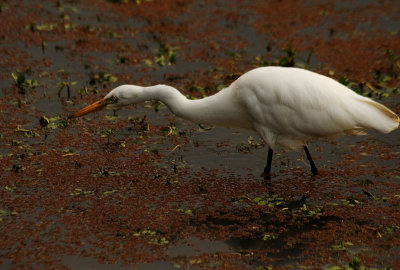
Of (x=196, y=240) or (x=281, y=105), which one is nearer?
(x=196, y=240)

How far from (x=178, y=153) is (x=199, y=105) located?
88 centimetres

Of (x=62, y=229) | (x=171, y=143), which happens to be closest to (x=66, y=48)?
(x=171, y=143)

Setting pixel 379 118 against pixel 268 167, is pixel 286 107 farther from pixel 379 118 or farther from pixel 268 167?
pixel 379 118

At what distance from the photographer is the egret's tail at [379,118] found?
6.45 metres

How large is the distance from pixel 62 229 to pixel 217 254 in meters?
1.42

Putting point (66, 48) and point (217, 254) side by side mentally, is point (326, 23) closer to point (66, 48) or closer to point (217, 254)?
point (66, 48)

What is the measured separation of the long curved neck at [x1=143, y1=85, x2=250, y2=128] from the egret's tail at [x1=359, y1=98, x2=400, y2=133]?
4.17 ft

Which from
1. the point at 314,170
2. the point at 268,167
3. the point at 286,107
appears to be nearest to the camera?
the point at 286,107

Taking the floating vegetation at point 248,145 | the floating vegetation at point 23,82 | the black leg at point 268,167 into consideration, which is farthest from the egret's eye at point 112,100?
the floating vegetation at point 23,82

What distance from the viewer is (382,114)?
6488 mm

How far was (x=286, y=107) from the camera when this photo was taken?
21.8ft

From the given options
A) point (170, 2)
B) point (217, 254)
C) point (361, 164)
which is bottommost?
point (217, 254)

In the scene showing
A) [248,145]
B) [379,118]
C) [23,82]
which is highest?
[23,82]

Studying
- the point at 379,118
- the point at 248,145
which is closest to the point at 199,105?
the point at 248,145
